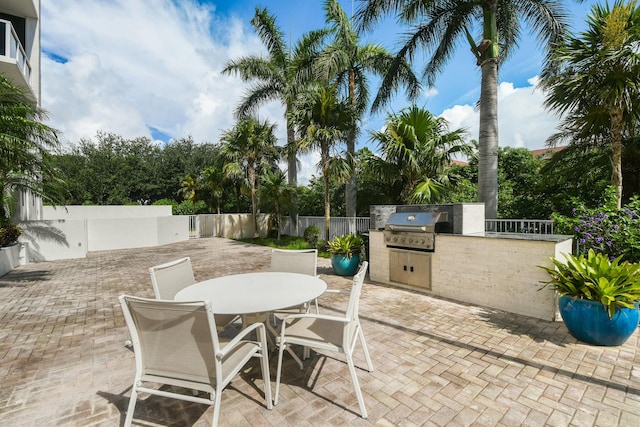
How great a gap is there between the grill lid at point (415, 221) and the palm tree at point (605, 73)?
408cm

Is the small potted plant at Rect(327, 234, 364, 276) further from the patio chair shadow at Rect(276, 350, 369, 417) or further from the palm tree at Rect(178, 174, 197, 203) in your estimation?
the palm tree at Rect(178, 174, 197, 203)

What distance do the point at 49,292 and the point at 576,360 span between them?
28.2 ft

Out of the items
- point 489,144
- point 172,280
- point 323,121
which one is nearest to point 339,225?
point 323,121

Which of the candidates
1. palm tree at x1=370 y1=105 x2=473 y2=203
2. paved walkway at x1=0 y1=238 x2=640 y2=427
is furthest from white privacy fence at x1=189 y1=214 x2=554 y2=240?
paved walkway at x1=0 y1=238 x2=640 y2=427

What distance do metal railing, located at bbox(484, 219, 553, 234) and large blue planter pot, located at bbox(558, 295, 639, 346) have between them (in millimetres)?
4010

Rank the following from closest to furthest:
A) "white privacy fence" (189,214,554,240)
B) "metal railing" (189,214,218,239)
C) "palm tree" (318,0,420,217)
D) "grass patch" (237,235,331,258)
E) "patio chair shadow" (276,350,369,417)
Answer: "patio chair shadow" (276,350,369,417)
"white privacy fence" (189,214,554,240)
"palm tree" (318,0,420,217)
"grass patch" (237,235,331,258)
"metal railing" (189,214,218,239)

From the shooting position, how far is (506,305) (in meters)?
4.30

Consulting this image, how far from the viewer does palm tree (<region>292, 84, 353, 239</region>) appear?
28.3 ft

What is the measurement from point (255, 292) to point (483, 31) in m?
9.71

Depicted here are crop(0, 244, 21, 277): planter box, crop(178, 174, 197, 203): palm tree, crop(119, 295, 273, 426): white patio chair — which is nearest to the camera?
crop(119, 295, 273, 426): white patio chair

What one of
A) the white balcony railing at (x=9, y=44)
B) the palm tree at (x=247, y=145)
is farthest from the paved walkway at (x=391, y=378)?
the palm tree at (x=247, y=145)

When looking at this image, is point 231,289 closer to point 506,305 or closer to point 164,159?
point 506,305

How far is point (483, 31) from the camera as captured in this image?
8.29 metres

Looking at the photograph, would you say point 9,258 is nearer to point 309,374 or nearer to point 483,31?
point 309,374
